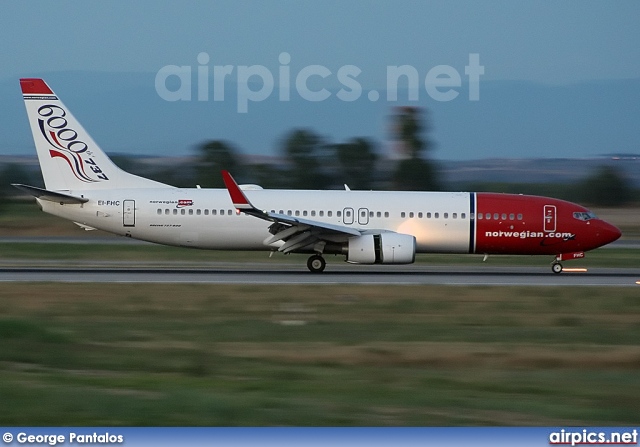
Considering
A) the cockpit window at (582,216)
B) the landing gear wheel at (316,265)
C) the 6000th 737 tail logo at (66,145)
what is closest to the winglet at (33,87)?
the 6000th 737 tail logo at (66,145)

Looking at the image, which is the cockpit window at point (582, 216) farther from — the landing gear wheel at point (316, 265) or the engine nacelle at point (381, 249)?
the landing gear wheel at point (316, 265)

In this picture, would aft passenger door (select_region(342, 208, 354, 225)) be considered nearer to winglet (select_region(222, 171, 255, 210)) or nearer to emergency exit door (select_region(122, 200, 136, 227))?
winglet (select_region(222, 171, 255, 210))

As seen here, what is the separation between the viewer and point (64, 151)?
29.0 m

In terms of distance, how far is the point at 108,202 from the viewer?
92.9ft

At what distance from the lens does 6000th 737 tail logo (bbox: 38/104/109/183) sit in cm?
2894

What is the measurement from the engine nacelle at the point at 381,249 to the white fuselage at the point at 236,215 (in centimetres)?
121

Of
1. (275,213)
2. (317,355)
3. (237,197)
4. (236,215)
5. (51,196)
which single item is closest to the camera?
(317,355)

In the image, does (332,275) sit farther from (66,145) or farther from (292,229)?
(66,145)

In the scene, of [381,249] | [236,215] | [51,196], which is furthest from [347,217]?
[51,196]

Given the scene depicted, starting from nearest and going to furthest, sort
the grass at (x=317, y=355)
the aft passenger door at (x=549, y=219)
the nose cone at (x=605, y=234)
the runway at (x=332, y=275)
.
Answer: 1. the grass at (x=317, y=355)
2. the runway at (x=332, y=275)
3. the aft passenger door at (x=549, y=219)
4. the nose cone at (x=605, y=234)

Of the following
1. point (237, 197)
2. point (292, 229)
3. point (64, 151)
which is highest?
point (64, 151)

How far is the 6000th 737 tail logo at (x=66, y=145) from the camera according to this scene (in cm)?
2894

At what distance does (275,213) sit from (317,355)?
13.6m

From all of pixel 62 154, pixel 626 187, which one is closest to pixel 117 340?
pixel 62 154
